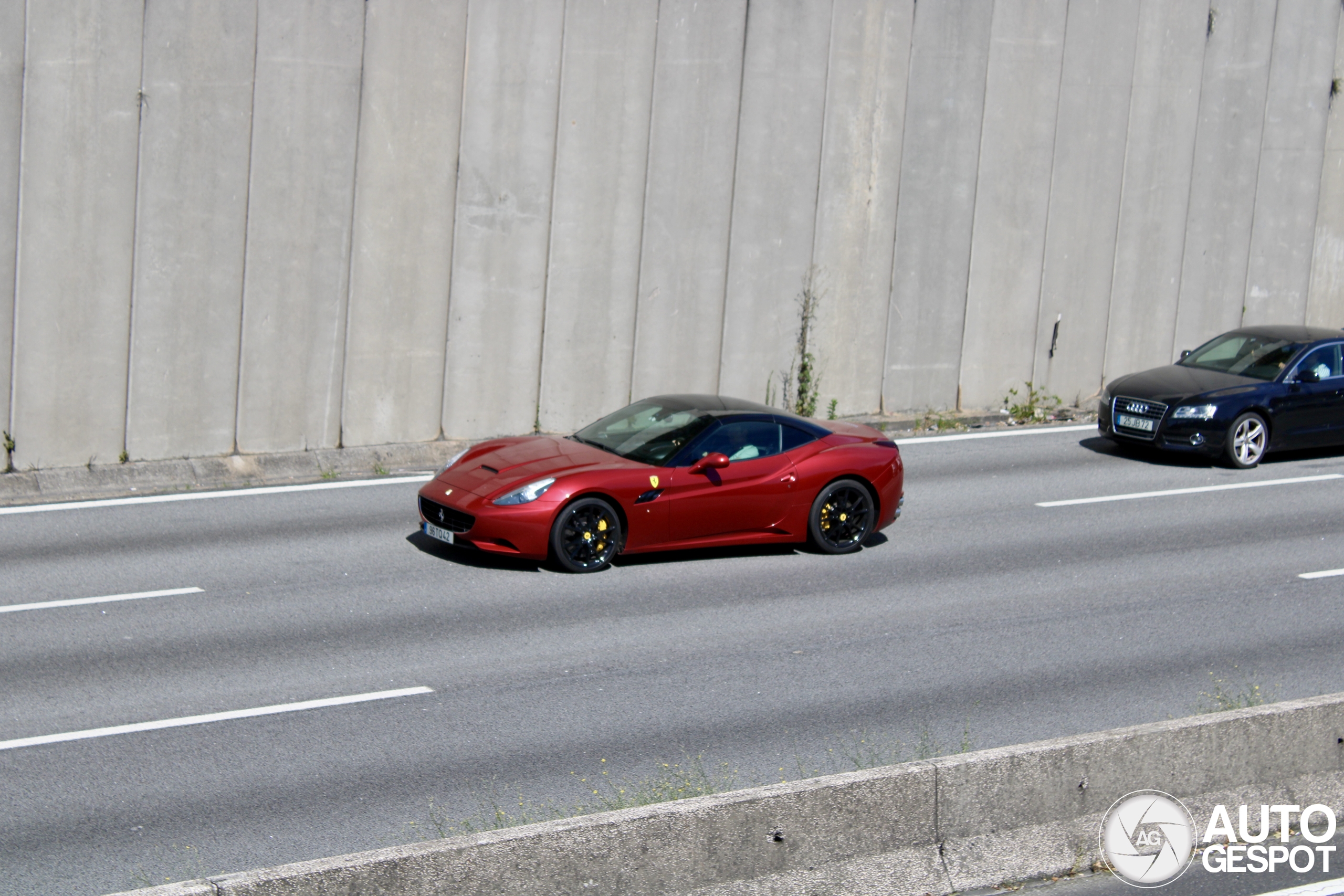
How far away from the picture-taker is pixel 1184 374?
16766 mm

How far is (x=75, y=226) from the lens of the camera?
46.0 ft

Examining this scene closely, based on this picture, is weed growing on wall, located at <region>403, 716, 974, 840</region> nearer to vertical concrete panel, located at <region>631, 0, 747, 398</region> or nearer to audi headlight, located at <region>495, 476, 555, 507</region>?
audi headlight, located at <region>495, 476, 555, 507</region>

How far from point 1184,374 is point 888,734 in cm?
1017

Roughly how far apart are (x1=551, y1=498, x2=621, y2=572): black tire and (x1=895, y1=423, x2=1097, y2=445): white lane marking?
6496mm

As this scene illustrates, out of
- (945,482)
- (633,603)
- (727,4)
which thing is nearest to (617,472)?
(633,603)

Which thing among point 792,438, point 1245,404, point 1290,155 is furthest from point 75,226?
point 1290,155

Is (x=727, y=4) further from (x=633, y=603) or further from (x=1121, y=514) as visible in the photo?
(x=633, y=603)

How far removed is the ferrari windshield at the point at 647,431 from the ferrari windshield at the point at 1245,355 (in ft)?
25.0

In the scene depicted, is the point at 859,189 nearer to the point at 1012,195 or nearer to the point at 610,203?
the point at 1012,195

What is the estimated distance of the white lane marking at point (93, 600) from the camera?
1024 cm

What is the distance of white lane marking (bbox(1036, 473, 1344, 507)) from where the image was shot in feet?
47.5

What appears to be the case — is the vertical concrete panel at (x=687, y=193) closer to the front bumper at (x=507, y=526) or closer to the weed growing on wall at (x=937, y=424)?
the weed growing on wall at (x=937, y=424)

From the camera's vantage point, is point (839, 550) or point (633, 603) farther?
point (839, 550)

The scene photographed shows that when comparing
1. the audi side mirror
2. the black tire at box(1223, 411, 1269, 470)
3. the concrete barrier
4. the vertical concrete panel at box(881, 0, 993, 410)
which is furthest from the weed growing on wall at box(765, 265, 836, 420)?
the concrete barrier
